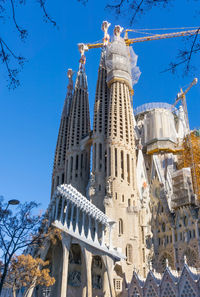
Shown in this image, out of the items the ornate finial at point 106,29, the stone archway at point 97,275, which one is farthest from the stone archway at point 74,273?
the ornate finial at point 106,29

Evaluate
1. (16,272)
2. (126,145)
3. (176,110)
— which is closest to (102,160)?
(126,145)

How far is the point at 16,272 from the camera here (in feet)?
62.6

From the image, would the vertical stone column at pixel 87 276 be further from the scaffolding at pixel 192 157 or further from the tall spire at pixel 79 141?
the scaffolding at pixel 192 157

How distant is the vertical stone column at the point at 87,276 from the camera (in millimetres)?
26028

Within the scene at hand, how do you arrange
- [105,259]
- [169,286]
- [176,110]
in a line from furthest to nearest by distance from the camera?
1. [176,110]
2. [105,259]
3. [169,286]

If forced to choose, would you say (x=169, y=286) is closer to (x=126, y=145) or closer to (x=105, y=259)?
(x=105, y=259)

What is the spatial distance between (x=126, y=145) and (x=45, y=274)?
18884 millimetres

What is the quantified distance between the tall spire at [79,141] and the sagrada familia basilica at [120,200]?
0.44ft

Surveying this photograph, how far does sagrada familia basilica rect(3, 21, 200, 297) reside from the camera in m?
27.7

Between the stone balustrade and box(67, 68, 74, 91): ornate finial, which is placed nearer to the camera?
the stone balustrade

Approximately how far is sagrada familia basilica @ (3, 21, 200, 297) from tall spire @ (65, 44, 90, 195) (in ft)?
0.44

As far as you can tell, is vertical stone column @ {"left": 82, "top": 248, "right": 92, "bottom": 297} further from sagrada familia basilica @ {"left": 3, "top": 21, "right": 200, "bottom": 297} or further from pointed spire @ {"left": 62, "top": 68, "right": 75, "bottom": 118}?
pointed spire @ {"left": 62, "top": 68, "right": 75, "bottom": 118}

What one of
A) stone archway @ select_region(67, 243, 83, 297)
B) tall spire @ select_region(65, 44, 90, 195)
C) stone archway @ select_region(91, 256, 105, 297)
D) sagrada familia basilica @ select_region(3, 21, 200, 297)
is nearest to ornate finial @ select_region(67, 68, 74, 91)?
sagrada familia basilica @ select_region(3, 21, 200, 297)

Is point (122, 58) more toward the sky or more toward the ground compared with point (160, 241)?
more toward the sky
